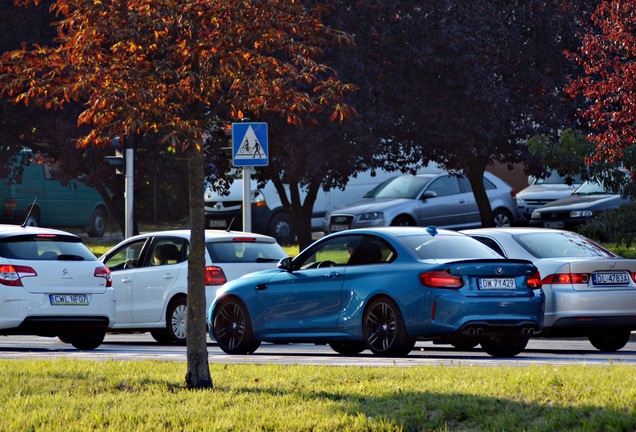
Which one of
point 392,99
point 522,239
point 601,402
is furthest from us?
point 392,99

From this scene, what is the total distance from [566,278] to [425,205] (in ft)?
57.5

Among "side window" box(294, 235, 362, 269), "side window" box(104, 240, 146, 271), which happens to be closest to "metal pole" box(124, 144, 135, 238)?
"side window" box(104, 240, 146, 271)

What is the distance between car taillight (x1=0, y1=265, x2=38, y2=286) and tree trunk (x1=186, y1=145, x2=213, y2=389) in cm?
594

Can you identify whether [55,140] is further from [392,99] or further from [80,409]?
[80,409]

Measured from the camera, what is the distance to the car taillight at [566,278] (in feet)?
51.6

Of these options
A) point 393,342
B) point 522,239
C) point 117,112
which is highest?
point 117,112

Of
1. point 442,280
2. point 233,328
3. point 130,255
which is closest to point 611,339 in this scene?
point 442,280

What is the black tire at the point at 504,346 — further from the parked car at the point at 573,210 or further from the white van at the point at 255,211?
the white van at the point at 255,211

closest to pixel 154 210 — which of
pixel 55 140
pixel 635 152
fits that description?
pixel 55 140

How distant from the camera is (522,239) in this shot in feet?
55.0

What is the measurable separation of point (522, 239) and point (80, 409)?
8051 mm

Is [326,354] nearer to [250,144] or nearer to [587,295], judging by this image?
[587,295]

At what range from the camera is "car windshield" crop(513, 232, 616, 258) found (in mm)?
16469

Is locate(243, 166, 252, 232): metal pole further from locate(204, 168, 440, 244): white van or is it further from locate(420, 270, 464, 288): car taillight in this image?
locate(204, 168, 440, 244): white van
